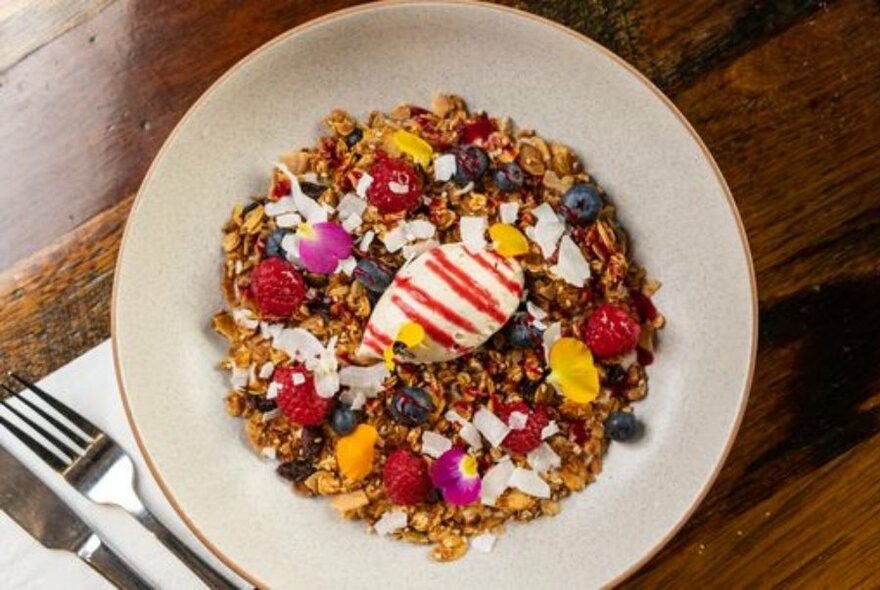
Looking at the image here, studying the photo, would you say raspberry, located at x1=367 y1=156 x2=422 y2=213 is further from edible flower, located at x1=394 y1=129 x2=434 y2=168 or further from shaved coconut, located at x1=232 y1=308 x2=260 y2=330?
shaved coconut, located at x1=232 y1=308 x2=260 y2=330

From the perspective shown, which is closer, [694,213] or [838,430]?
[694,213]

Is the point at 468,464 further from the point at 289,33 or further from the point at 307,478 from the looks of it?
the point at 289,33

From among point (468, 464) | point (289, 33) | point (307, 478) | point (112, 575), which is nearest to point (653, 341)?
point (468, 464)

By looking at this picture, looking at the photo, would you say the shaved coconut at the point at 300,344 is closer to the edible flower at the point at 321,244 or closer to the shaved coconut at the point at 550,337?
the edible flower at the point at 321,244

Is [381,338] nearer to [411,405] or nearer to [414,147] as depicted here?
[411,405]

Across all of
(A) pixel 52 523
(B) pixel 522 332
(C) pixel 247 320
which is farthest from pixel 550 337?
(A) pixel 52 523

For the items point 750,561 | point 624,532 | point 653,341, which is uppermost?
point 653,341

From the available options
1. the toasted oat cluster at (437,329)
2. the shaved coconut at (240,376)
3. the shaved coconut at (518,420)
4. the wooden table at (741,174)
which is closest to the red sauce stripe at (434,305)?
the toasted oat cluster at (437,329)

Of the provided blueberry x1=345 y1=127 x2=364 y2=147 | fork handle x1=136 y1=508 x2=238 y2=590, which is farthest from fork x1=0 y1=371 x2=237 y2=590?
blueberry x1=345 y1=127 x2=364 y2=147
